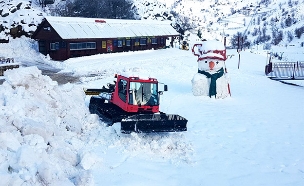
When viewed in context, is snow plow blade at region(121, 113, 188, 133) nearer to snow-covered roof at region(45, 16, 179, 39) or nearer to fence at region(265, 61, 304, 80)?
fence at region(265, 61, 304, 80)

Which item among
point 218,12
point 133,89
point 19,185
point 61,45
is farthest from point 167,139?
point 218,12

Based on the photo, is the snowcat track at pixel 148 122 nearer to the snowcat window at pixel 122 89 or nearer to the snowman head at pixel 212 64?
the snowcat window at pixel 122 89

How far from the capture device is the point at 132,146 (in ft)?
31.6

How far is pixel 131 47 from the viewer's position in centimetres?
4094

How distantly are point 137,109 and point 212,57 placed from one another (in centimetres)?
724

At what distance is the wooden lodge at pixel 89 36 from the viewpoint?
32844mm

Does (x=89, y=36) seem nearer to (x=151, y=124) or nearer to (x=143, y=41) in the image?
(x=143, y=41)

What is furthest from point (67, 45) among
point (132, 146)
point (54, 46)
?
point (132, 146)

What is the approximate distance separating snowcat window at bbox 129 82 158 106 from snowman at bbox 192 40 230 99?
21.3ft

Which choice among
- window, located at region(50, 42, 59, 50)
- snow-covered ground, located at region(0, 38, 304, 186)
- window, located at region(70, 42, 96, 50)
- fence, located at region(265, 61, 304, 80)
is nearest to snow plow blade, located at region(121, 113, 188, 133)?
snow-covered ground, located at region(0, 38, 304, 186)

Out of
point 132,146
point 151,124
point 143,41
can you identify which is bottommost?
point 132,146

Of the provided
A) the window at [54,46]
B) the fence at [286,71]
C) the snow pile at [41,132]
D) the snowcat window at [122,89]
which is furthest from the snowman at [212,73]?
the window at [54,46]

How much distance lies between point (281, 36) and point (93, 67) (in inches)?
2828

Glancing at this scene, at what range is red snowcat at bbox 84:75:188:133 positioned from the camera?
33.0 feet
